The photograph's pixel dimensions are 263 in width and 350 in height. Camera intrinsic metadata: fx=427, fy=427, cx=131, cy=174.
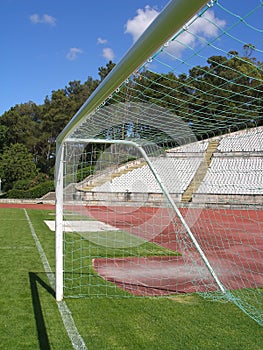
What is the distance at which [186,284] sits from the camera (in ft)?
21.2

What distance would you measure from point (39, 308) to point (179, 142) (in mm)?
3606

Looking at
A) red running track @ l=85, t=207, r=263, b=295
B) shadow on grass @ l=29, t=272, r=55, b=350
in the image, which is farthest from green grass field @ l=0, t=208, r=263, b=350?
red running track @ l=85, t=207, r=263, b=295

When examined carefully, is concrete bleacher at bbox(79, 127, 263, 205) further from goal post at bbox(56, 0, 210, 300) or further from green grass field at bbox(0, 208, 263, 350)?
goal post at bbox(56, 0, 210, 300)

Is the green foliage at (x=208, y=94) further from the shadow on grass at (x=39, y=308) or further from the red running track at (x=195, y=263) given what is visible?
the shadow on grass at (x=39, y=308)

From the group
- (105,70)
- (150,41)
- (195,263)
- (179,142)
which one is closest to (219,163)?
(179,142)

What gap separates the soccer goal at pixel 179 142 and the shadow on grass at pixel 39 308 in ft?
0.92

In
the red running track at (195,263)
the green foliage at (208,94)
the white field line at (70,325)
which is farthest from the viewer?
the red running track at (195,263)

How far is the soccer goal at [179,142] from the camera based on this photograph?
257 centimetres

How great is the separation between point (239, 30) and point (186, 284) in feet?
15.4

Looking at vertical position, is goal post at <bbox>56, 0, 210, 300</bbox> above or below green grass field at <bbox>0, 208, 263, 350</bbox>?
above

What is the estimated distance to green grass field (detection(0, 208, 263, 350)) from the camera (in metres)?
4.06

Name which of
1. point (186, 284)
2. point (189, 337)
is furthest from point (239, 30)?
point (186, 284)

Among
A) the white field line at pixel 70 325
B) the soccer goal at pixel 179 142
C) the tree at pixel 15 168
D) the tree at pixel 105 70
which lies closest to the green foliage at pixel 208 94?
the soccer goal at pixel 179 142

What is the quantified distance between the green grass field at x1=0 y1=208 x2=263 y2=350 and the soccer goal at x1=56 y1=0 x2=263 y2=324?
0.32 m
